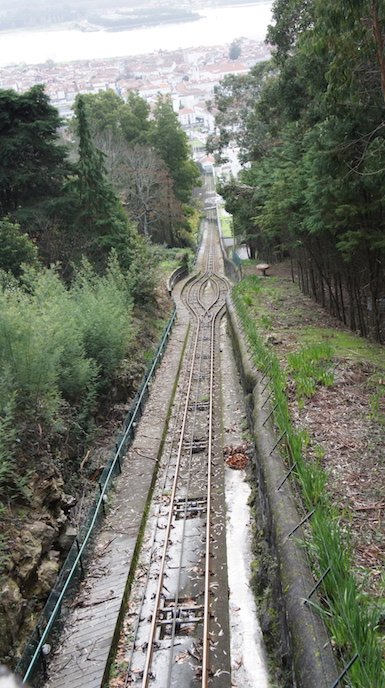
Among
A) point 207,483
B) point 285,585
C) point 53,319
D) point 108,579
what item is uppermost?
point 53,319

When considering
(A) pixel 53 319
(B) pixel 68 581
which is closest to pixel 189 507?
(B) pixel 68 581

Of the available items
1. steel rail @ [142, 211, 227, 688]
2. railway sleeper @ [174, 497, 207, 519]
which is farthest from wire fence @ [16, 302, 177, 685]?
railway sleeper @ [174, 497, 207, 519]

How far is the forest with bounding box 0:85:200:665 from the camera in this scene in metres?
9.20

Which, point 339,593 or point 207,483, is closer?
point 339,593

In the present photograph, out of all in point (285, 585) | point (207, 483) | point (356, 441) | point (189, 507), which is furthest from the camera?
point (207, 483)

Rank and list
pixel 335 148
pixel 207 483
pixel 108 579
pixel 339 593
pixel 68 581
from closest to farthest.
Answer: pixel 339 593, pixel 68 581, pixel 108 579, pixel 207 483, pixel 335 148

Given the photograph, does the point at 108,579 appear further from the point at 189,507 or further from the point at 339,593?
the point at 339,593

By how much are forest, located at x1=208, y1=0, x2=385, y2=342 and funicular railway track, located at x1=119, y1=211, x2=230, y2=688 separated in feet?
20.5

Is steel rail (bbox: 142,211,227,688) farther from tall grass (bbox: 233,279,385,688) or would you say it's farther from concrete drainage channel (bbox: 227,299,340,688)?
tall grass (bbox: 233,279,385,688)

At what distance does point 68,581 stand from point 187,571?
2.00 metres

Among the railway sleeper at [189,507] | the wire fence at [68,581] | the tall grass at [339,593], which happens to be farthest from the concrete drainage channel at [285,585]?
the wire fence at [68,581]

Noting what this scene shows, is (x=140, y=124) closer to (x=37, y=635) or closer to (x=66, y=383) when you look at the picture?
(x=66, y=383)

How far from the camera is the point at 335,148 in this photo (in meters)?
12.6

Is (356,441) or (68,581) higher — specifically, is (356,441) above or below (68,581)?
above
